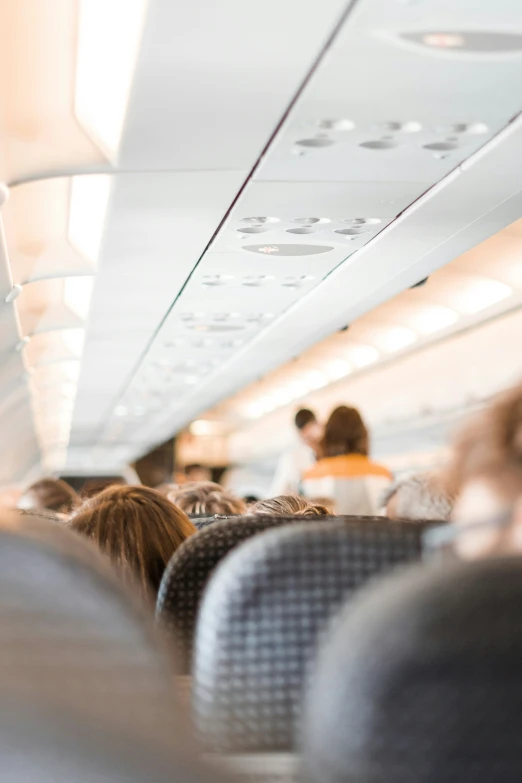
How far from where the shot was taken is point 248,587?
1.44 metres

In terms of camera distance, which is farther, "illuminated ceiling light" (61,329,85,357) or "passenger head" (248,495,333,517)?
"illuminated ceiling light" (61,329,85,357)

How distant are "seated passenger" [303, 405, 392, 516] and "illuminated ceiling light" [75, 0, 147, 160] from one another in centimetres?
284

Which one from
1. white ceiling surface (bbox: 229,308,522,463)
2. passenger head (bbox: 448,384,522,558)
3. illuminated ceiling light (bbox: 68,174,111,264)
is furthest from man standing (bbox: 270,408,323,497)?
passenger head (bbox: 448,384,522,558)

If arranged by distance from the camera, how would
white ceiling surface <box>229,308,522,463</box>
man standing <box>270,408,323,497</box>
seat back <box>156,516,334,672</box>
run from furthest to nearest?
white ceiling surface <box>229,308,522,463</box> < man standing <box>270,408,323,497</box> < seat back <box>156,516,334,672</box>

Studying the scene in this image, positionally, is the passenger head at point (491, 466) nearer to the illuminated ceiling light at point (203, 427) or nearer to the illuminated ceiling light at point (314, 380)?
the illuminated ceiling light at point (314, 380)

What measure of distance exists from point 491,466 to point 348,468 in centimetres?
682

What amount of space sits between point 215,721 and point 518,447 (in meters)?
0.53

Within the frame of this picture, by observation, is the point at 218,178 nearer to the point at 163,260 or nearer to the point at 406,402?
the point at 163,260

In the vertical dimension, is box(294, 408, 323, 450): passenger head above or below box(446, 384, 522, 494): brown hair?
above

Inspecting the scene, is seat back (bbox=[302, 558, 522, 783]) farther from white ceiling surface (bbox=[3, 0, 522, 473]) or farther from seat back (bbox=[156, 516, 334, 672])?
white ceiling surface (bbox=[3, 0, 522, 473])

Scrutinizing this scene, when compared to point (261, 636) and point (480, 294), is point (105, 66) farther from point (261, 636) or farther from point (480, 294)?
point (480, 294)

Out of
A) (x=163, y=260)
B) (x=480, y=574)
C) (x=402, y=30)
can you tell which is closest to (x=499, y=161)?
(x=402, y=30)

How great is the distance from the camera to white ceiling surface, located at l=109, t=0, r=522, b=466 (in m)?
4.70

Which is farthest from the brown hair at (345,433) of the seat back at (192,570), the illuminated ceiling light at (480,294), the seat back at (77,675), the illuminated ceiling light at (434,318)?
the seat back at (77,675)
